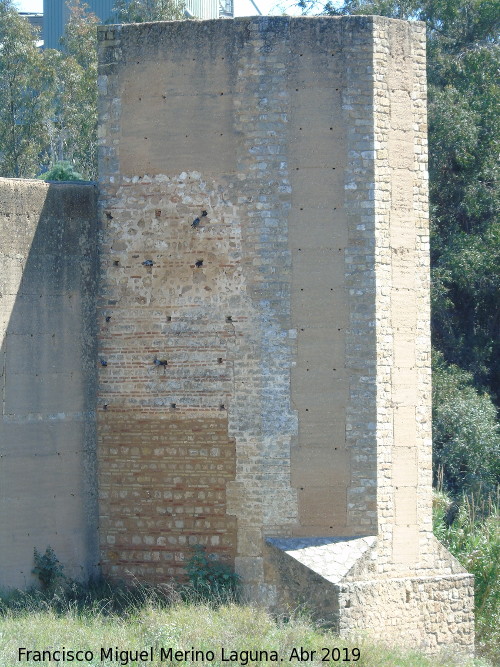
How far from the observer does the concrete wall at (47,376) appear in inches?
478

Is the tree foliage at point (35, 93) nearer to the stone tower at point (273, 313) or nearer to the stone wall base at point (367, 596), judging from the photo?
the stone tower at point (273, 313)

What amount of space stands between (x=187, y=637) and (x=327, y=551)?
87.0 inches

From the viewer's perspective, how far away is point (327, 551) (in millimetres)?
11820

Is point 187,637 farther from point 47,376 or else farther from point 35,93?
point 35,93

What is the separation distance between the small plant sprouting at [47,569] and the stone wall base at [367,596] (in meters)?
2.28

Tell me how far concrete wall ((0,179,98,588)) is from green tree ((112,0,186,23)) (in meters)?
13.3

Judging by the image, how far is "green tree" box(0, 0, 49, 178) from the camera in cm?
2522

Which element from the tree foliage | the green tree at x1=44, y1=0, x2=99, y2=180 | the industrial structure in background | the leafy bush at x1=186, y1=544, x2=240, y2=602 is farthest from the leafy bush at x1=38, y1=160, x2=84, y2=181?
the industrial structure in background

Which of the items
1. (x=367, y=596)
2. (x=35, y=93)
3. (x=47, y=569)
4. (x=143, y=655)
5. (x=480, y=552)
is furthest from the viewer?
(x=35, y=93)

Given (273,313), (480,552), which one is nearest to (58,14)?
(480,552)

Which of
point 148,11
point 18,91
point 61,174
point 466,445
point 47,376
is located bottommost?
point 466,445

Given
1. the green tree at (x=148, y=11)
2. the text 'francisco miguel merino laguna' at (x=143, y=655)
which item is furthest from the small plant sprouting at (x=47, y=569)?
the green tree at (x=148, y=11)

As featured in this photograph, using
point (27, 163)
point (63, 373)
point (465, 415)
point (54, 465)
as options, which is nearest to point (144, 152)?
point (63, 373)

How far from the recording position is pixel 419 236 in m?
12.5
